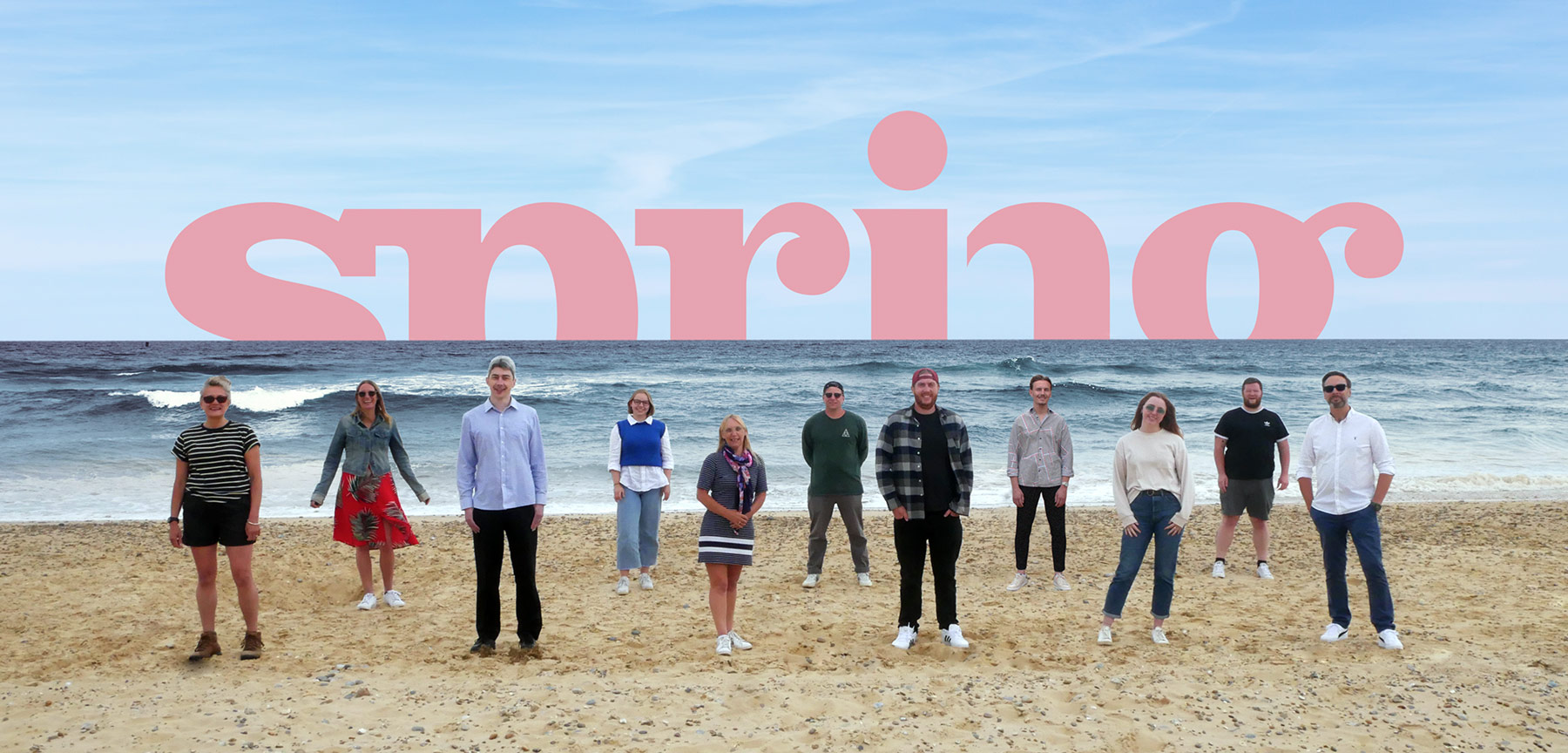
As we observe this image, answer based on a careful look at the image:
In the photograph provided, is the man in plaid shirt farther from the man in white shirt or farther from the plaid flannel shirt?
the man in white shirt

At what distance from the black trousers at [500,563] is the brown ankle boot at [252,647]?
3.91ft

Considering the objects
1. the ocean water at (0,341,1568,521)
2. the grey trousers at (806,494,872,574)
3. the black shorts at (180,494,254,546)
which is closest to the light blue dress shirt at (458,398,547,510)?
the black shorts at (180,494,254,546)

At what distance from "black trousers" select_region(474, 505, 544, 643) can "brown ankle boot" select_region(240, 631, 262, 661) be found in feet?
3.91

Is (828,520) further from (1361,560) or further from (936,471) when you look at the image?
(1361,560)

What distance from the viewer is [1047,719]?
421 centimetres

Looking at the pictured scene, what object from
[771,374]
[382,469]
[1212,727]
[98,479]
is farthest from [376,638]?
[771,374]

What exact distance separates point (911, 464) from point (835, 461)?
1.78 meters

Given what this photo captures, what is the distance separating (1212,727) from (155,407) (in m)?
29.0

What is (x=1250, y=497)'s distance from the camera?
285 inches

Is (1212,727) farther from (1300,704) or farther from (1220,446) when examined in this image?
(1220,446)

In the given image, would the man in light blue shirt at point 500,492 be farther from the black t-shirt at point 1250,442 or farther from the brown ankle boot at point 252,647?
the black t-shirt at point 1250,442

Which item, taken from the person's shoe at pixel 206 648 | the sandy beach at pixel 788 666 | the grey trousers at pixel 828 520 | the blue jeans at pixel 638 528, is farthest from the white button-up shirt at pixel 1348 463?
the person's shoe at pixel 206 648

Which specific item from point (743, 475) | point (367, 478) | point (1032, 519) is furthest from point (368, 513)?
point (1032, 519)

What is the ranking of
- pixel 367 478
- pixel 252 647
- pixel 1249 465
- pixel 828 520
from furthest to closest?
pixel 1249 465 → pixel 828 520 → pixel 367 478 → pixel 252 647
